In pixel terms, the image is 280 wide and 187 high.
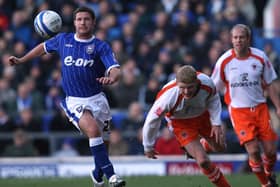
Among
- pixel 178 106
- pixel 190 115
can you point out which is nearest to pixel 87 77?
pixel 178 106

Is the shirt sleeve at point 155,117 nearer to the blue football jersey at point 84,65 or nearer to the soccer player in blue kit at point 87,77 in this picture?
the soccer player in blue kit at point 87,77

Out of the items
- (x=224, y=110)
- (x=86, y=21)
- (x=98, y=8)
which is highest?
(x=86, y=21)

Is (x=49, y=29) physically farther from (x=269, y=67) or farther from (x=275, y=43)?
(x=275, y=43)

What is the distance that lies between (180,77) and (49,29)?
200 centimetres

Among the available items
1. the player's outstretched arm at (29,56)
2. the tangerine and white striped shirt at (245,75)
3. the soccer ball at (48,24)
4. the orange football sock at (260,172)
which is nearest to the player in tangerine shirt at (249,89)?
the tangerine and white striped shirt at (245,75)

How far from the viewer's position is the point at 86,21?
41.3ft

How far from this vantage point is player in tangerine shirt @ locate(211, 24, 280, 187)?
1355 cm

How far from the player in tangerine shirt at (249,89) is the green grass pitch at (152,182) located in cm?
80

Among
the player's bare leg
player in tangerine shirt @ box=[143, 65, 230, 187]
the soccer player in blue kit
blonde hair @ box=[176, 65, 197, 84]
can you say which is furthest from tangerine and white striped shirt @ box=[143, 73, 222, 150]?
the soccer player in blue kit

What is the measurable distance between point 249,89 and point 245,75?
0.19 m

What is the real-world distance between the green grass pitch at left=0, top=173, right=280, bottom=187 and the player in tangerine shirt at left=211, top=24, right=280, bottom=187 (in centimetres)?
80

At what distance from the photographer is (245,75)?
44.9 feet

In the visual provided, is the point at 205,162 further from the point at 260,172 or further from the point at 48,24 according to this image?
the point at 48,24

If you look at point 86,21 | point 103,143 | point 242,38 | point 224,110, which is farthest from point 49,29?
point 224,110
